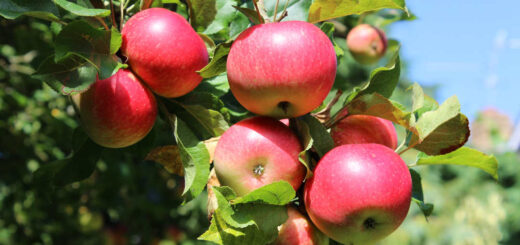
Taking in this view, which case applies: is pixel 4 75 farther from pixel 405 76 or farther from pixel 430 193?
pixel 405 76

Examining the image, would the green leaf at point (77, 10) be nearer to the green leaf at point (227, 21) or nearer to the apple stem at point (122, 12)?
the apple stem at point (122, 12)

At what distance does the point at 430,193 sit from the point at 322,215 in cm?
859

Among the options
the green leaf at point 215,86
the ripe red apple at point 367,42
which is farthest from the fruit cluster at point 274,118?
the ripe red apple at point 367,42

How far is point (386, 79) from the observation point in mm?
901

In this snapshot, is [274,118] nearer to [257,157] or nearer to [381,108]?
[257,157]

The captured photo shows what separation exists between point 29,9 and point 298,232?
63 centimetres

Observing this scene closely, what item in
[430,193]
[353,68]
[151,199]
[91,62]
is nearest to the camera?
[91,62]

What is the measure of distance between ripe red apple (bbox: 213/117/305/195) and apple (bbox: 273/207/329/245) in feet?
0.21

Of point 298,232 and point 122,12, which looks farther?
point 122,12

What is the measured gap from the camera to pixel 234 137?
2.73 feet

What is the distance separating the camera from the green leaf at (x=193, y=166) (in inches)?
34.0

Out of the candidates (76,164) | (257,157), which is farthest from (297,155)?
(76,164)

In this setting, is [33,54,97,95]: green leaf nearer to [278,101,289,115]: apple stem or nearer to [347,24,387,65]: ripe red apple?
[278,101,289,115]: apple stem

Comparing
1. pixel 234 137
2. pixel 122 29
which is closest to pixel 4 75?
pixel 122 29
